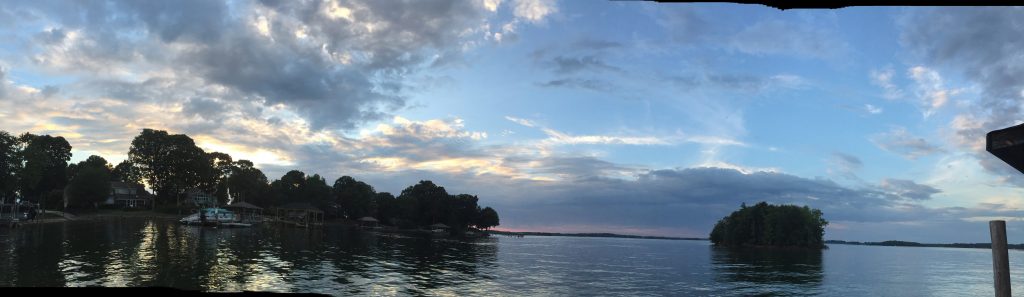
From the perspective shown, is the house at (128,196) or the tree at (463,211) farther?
the tree at (463,211)

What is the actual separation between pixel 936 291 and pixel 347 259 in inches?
1793

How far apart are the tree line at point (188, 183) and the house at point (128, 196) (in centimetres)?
208

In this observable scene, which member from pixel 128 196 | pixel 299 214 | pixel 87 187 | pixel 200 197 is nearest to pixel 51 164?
pixel 128 196

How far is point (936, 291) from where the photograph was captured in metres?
45.0

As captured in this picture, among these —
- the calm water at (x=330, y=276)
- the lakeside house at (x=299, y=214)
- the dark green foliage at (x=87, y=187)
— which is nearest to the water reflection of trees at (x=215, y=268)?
the calm water at (x=330, y=276)

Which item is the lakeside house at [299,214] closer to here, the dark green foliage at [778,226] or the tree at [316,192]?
the tree at [316,192]

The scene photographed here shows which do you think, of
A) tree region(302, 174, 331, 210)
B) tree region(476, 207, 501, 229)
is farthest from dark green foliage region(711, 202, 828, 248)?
tree region(302, 174, 331, 210)

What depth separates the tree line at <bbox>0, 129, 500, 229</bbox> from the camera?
287 ft

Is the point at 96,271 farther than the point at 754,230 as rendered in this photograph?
No

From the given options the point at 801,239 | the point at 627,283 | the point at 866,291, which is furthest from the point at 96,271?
the point at 801,239

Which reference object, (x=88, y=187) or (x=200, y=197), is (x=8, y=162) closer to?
(x=88, y=187)

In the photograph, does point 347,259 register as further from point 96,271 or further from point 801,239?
point 801,239

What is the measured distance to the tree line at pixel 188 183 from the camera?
87.4 m

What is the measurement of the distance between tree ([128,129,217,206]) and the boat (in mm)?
22109
